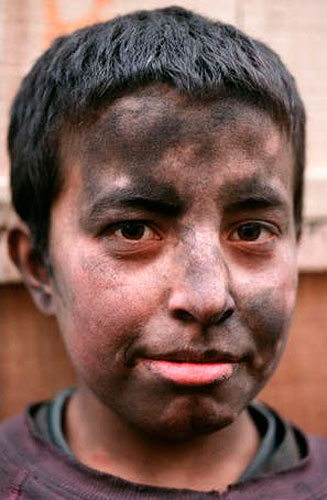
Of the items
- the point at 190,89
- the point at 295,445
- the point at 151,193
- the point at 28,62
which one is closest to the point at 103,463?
the point at 295,445

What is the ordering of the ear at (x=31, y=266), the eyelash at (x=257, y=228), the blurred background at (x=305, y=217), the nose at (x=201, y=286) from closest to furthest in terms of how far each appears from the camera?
the nose at (x=201, y=286) < the eyelash at (x=257, y=228) < the ear at (x=31, y=266) < the blurred background at (x=305, y=217)

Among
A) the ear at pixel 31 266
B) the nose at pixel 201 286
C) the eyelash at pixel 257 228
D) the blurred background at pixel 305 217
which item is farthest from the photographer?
the blurred background at pixel 305 217

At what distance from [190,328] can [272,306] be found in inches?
5.8

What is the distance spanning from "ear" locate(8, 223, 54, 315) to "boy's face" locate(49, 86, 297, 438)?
165 mm

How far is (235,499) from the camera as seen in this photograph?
1089 millimetres

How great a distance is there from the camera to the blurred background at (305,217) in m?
1.45

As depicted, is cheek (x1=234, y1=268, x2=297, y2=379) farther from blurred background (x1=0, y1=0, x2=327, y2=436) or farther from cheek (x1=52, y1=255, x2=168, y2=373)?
blurred background (x1=0, y1=0, x2=327, y2=436)

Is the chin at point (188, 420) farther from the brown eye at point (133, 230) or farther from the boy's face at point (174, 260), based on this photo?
the brown eye at point (133, 230)

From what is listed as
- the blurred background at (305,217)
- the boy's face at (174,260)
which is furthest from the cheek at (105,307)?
the blurred background at (305,217)

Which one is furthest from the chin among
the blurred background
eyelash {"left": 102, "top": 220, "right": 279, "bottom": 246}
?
the blurred background

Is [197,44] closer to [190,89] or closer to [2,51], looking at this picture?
[190,89]

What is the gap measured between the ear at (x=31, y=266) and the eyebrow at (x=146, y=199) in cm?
23

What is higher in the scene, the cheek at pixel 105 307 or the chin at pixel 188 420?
the cheek at pixel 105 307

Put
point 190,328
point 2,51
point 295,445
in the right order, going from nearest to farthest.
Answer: point 190,328 → point 295,445 → point 2,51
